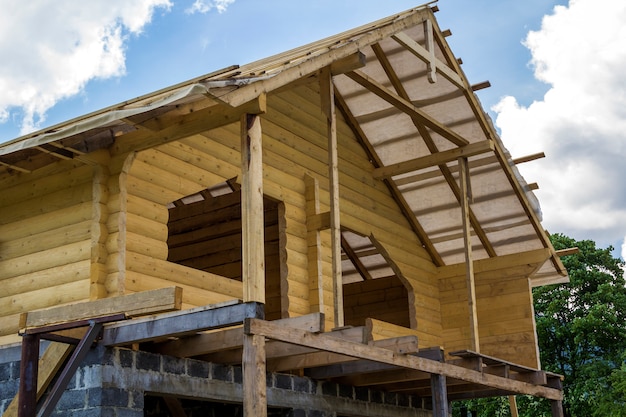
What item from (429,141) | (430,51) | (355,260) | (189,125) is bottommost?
(189,125)

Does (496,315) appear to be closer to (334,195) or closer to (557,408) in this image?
(557,408)

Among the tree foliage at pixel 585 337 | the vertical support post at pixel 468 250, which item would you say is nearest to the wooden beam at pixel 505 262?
the vertical support post at pixel 468 250

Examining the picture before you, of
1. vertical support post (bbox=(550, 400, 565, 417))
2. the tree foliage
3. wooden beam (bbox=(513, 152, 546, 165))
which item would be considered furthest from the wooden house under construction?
the tree foliage

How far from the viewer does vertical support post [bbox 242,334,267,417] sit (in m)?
8.28

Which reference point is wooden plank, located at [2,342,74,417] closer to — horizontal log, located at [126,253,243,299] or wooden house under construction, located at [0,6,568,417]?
wooden house under construction, located at [0,6,568,417]

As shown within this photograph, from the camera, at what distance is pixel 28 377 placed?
914cm

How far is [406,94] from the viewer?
1501 centimetres

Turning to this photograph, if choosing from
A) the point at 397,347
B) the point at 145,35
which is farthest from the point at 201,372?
the point at 145,35

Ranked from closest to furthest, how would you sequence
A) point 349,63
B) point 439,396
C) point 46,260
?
point 46,260
point 349,63
point 439,396

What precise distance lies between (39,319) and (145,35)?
132168 mm

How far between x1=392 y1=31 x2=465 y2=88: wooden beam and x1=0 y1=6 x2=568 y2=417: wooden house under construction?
0.11 feet

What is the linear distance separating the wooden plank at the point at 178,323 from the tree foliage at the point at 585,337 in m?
23.7

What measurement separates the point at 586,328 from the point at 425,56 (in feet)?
72.5

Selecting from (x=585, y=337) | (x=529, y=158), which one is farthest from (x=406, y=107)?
(x=585, y=337)
